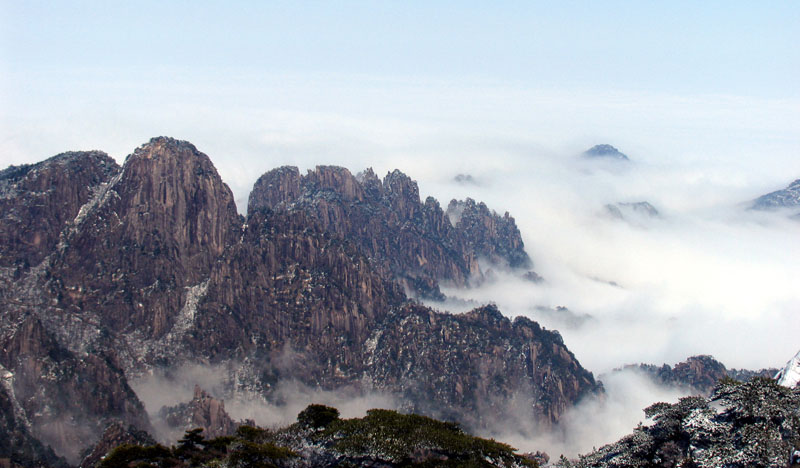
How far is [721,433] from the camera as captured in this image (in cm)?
9469

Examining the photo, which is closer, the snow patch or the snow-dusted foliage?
the snow-dusted foliage

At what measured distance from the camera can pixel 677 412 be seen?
336 ft

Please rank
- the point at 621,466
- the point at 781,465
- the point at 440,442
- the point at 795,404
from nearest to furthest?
the point at 781,465
the point at 795,404
the point at 621,466
the point at 440,442

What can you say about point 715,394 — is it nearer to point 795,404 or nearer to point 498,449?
point 795,404

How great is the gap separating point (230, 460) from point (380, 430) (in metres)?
24.4

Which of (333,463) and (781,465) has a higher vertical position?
(781,465)

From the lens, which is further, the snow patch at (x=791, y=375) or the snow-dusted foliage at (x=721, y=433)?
the snow patch at (x=791, y=375)

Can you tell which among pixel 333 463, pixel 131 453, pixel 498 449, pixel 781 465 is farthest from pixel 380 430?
pixel 781 465

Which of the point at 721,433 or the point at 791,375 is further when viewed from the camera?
the point at 791,375

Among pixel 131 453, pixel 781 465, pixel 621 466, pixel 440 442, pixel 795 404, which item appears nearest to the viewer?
pixel 781 465

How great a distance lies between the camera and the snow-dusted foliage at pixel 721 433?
8994 centimetres

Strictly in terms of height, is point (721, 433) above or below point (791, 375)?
below

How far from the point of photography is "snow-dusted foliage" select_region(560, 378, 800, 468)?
89938 mm

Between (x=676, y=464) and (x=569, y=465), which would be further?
(x=569, y=465)
